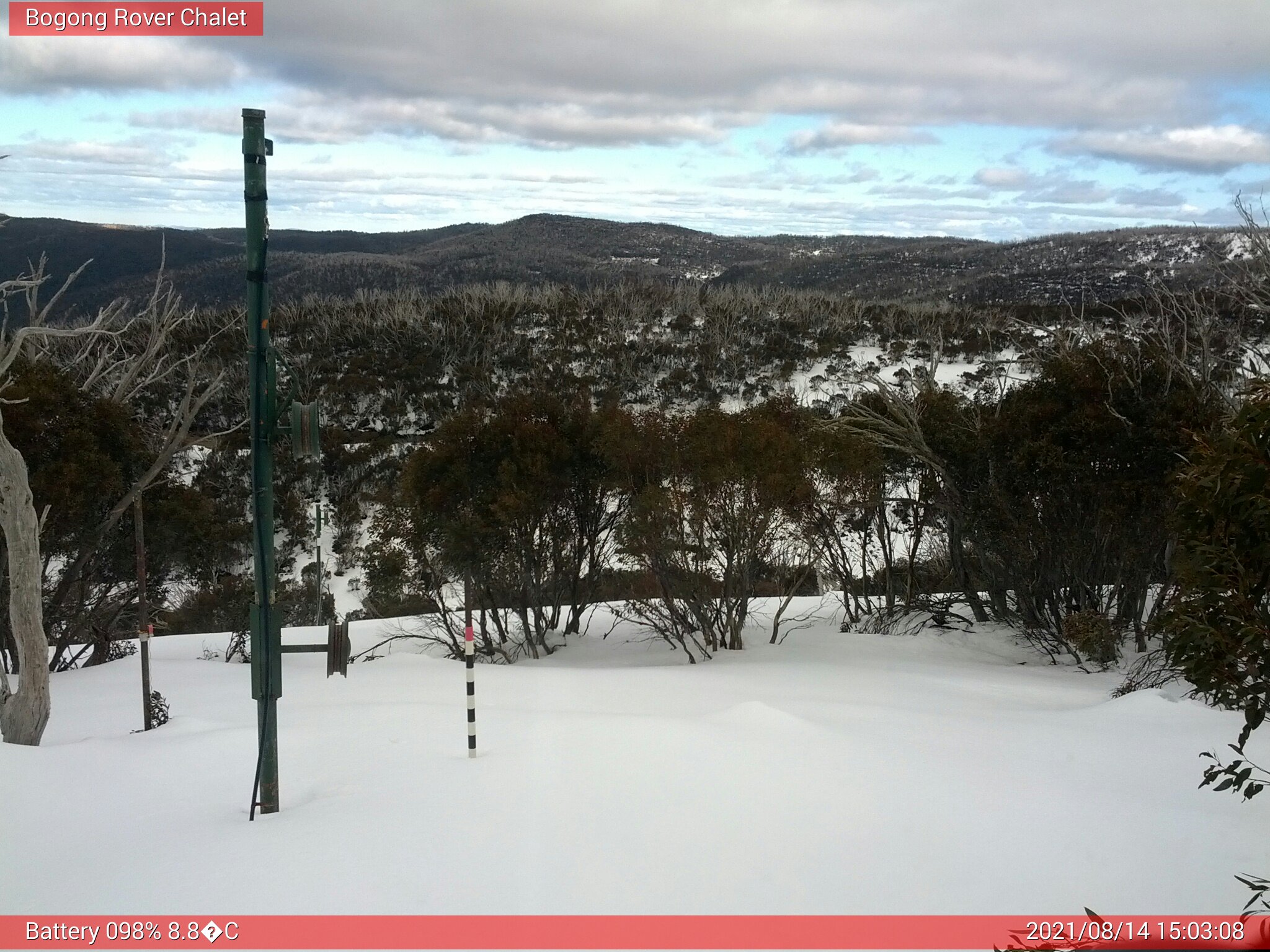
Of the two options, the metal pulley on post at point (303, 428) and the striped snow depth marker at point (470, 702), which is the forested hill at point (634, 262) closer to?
the striped snow depth marker at point (470, 702)

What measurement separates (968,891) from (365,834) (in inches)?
121

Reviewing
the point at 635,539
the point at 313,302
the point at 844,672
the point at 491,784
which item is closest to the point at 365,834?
the point at 491,784

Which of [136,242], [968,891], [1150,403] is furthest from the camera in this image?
[136,242]

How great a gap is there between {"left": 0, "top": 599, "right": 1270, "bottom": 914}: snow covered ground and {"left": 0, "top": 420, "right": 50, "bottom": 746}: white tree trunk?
43.0 inches

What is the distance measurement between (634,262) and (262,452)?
92.4 meters

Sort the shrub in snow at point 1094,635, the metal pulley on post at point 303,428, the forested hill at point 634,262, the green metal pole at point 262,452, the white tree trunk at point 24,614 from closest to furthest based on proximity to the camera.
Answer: the green metal pole at point 262,452, the metal pulley on post at point 303,428, the white tree trunk at point 24,614, the shrub in snow at point 1094,635, the forested hill at point 634,262

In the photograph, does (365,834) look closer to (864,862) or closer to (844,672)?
(864,862)

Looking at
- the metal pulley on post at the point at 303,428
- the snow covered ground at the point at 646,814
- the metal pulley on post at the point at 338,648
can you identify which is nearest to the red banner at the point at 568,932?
the snow covered ground at the point at 646,814

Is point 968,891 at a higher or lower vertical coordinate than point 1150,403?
lower

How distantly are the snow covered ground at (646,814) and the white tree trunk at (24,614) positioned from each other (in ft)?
3.58

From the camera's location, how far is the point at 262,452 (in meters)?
5.33

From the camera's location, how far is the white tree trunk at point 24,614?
25.8 ft

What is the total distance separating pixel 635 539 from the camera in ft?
46.7

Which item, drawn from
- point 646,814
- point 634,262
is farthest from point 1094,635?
point 634,262
